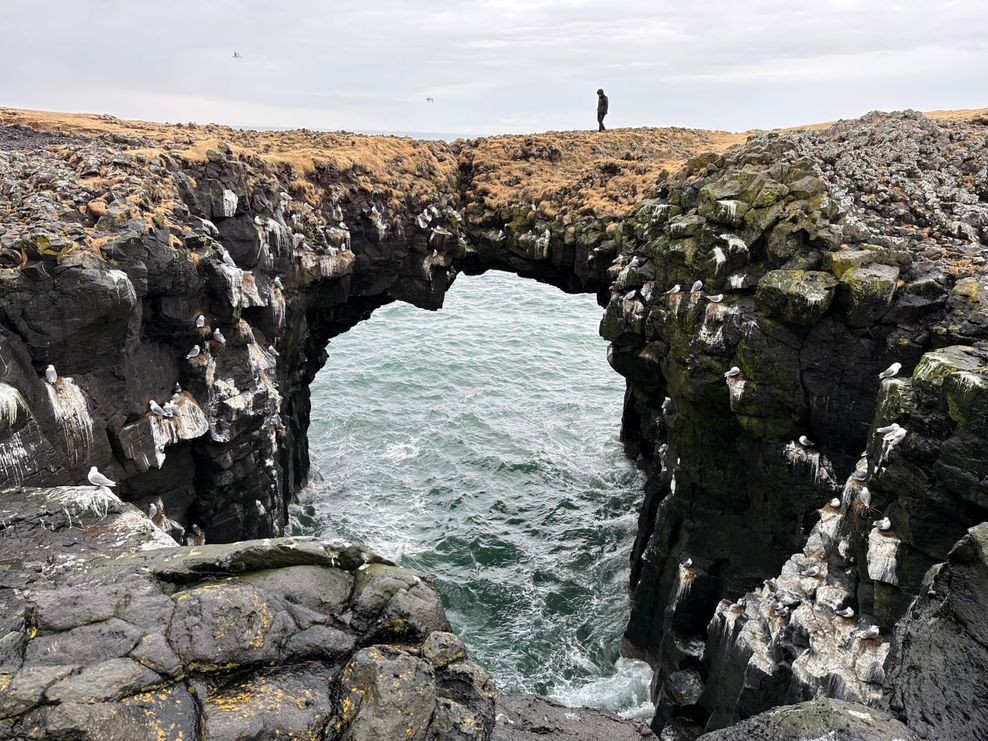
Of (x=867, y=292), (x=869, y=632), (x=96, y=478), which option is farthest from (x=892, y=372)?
(x=96, y=478)

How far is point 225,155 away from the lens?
27781mm

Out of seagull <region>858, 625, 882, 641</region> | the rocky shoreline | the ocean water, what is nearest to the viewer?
the rocky shoreline

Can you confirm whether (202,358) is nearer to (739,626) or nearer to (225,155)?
(225,155)

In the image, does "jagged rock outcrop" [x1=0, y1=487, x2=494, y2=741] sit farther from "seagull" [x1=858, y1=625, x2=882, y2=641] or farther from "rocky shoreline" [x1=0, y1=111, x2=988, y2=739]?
"seagull" [x1=858, y1=625, x2=882, y2=641]

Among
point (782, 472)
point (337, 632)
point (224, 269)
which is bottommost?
point (782, 472)

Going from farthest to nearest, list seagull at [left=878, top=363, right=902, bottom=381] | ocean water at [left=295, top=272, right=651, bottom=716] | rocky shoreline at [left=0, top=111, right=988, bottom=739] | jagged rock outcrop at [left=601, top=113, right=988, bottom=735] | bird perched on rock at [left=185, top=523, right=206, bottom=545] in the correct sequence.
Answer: ocean water at [left=295, top=272, right=651, bottom=716] → bird perched on rock at [left=185, top=523, right=206, bottom=545] → seagull at [left=878, top=363, right=902, bottom=381] → jagged rock outcrop at [left=601, top=113, right=988, bottom=735] → rocky shoreline at [left=0, top=111, right=988, bottom=739]

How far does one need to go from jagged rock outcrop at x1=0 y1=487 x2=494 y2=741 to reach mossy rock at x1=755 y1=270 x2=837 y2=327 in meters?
15.0

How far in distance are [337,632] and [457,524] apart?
26.5 m

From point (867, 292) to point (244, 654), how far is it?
18.7 meters

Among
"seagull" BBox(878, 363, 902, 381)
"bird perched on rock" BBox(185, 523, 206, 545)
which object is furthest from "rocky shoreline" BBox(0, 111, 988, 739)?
"seagull" BBox(878, 363, 902, 381)

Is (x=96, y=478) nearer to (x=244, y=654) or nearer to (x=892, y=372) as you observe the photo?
(x=244, y=654)

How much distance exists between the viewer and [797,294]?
66.9 feet

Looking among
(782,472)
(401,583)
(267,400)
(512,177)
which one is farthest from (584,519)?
(401,583)

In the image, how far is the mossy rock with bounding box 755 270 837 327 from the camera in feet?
66.5
